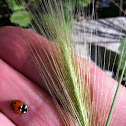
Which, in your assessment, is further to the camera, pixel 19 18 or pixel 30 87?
pixel 19 18

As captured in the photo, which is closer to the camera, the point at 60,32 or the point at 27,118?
the point at 60,32

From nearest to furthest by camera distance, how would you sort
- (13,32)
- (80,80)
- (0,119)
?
(80,80), (0,119), (13,32)

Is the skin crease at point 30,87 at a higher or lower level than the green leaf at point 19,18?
lower

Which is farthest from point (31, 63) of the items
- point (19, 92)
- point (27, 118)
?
point (27, 118)

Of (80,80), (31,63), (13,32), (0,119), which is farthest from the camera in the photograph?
(13,32)

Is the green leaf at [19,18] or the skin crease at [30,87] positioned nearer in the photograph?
the skin crease at [30,87]

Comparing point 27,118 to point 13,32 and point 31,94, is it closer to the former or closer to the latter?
point 31,94

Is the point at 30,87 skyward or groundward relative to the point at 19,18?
groundward

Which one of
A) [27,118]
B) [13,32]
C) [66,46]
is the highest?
[66,46]
